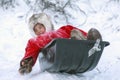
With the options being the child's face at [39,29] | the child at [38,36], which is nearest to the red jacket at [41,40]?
the child at [38,36]

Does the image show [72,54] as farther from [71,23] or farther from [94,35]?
[71,23]

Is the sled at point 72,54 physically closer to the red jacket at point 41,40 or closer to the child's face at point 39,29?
the red jacket at point 41,40

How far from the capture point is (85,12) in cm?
497

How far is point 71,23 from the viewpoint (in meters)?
4.88

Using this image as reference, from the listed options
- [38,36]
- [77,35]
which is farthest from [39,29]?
[77,35]

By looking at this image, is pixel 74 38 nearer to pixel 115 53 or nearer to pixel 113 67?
pixel 113 67

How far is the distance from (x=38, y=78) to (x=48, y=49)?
0.72 ft

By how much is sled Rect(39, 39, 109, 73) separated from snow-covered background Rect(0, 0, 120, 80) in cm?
24

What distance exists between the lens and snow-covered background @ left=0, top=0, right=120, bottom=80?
3.54m

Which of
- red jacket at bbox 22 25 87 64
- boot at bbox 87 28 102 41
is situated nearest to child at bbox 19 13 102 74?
red jacket at bbox 22 25 87 64

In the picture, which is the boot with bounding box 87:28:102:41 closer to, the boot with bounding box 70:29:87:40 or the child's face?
the boot with bounding box 70:29:87:40

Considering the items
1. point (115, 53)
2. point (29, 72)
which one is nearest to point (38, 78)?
point (29, 72)

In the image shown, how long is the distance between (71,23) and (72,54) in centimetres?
191

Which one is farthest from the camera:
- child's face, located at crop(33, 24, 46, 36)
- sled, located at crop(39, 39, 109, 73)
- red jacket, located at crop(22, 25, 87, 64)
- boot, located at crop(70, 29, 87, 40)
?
child's face, located at crop(33, 24, 46, 36)
